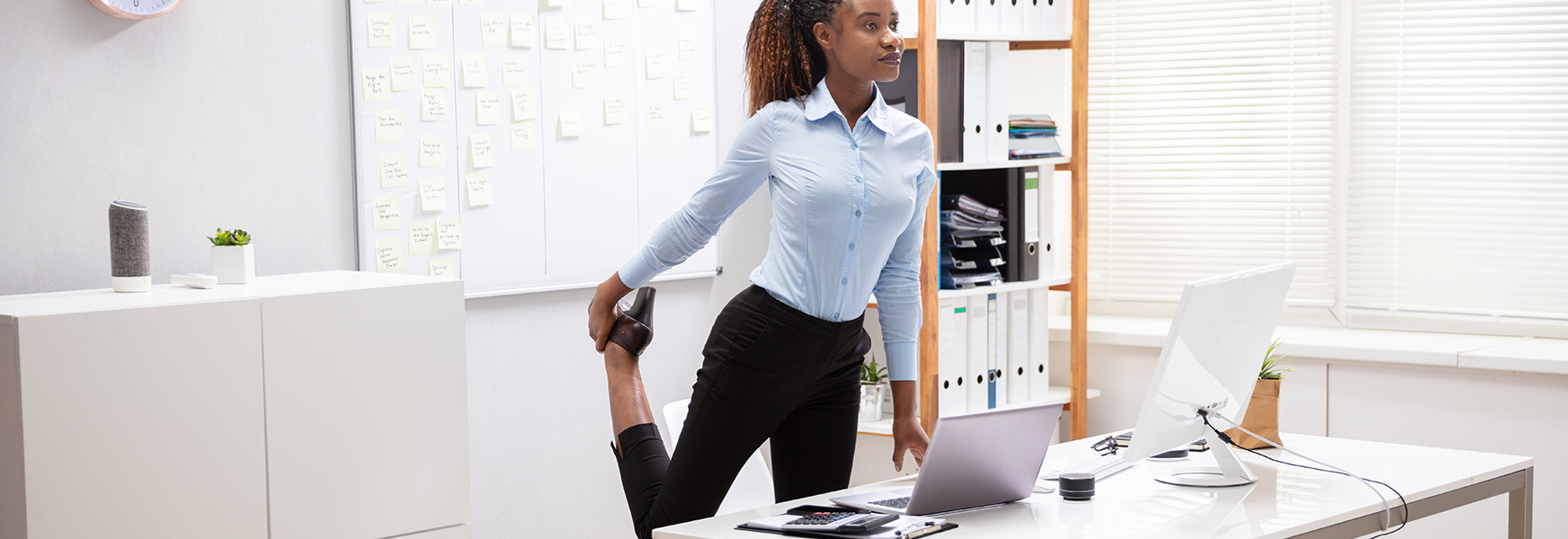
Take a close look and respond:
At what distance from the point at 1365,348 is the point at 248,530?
10.0 feet

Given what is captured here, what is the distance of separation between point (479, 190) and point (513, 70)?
33 centimetres

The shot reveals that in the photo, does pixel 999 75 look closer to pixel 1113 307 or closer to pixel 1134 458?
pixel 1113 307

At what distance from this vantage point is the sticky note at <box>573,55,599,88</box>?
11.2 ft

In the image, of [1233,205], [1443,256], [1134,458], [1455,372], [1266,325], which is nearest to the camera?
[1134,458]

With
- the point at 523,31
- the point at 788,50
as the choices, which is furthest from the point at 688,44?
the point at 788,50

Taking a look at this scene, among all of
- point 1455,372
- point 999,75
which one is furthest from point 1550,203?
point 999,75

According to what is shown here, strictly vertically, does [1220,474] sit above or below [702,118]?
below

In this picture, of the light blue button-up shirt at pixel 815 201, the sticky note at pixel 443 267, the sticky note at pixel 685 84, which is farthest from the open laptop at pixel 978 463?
the sticky note at pixel 685 84

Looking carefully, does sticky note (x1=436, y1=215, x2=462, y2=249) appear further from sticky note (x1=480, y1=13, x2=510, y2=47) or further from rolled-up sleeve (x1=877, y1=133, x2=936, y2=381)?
rolled-up sleeve (x1=877, y1=133, x2=936, y2=381)

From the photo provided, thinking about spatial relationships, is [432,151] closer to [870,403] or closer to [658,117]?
[658,117]

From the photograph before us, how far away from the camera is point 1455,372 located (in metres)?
3.62

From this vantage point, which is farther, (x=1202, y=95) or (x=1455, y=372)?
(x=1202, y=95)

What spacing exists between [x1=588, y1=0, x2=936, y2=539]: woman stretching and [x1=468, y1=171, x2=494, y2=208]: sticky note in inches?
38.7

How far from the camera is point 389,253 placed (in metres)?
3.06
